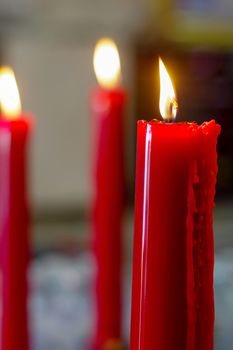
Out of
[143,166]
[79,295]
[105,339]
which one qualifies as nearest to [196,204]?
[143,166]

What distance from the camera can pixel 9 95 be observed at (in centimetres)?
57

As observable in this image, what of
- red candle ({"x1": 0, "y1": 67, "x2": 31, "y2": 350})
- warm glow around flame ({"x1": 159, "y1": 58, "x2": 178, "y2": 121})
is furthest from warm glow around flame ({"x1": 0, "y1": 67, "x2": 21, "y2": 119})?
warm glow around flame ({"x1": 159, "y1": 58, "x2": 178, "y2": 121})

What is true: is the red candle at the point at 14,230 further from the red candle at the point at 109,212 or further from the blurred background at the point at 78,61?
the blurred background at the point at 78,61

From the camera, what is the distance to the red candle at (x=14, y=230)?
44 centimetres

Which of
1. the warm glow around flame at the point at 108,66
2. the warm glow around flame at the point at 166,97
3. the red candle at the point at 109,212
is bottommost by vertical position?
the red candle at the point at 109,212

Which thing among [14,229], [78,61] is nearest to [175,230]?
[14,229]

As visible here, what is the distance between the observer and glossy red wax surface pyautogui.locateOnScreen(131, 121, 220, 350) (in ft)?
0.88

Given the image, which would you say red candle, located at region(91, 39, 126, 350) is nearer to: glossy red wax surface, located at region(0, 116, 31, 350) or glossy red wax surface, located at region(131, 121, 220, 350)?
glossy red wax surface, located at region(0, 116, 31, 350)

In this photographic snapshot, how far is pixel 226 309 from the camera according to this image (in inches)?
25.9

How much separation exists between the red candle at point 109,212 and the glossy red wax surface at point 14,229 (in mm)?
134

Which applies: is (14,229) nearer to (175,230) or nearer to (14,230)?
(14,230)

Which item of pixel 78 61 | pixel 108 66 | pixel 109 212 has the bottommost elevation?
pixel 109 212

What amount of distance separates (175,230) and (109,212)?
34 centimetres

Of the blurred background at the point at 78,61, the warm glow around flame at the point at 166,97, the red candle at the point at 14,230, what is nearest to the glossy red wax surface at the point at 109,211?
the red candle at the point at 14,230
